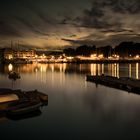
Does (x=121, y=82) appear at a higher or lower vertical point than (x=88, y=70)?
higher

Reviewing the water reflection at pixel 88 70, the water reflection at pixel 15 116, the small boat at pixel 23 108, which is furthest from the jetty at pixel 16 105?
the water reflection at pixel 88 70

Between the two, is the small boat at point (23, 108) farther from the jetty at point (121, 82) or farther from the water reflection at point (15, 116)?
the jetty at point (121, 82)

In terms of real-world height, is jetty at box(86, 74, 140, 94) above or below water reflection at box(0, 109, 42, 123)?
above

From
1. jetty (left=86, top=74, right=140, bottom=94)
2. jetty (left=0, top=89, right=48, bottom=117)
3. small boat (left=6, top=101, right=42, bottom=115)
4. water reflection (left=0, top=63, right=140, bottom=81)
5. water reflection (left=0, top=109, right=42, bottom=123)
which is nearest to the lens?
water reflection (left=0, top=109, right=42, bottom=123)

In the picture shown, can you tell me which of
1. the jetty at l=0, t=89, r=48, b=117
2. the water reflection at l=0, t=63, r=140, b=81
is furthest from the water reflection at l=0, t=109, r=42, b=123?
the water reflection at l=0, t=63, r=140, b=81

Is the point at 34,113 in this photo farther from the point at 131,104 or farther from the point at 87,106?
the point at 131,104

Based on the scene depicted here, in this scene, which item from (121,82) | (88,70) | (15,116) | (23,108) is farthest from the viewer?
(88,70)

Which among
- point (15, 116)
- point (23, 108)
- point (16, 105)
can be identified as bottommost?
point (15, 116)

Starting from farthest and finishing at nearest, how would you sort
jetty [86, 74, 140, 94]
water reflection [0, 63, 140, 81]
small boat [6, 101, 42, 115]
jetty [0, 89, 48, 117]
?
water reflection [0, 63, 140, 81], jetty [86, 74, 140, 94], jetty [0, 89, 48, 117], small boat [6, 101, 42, 115]

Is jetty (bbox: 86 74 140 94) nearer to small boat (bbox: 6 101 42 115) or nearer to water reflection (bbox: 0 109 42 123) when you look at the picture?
small boat (bbox: 6 101 42 115)

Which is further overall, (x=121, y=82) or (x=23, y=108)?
(x=121, y=82)

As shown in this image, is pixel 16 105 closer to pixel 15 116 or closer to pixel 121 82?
pixel 15 116

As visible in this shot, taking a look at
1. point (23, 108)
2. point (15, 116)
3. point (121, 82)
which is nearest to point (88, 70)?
point (121, 82)

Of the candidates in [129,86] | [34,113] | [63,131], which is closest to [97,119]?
[63,131]
